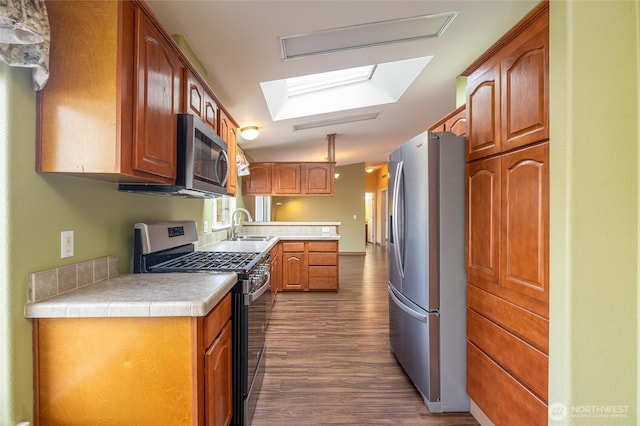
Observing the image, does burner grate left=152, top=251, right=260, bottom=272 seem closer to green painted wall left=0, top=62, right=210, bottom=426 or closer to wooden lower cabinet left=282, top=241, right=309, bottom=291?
green painted wall left=0, top=62, right=210, bottom=426

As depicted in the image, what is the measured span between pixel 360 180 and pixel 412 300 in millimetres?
7049

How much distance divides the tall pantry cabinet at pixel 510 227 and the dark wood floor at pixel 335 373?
0.50m

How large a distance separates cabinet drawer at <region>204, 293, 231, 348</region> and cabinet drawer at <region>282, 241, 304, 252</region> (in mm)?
2922

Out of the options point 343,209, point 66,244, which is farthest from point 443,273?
point 343,209

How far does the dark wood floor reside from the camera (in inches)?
69.6

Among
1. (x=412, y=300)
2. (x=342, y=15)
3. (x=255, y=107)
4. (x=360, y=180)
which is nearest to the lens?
(x=342, y=15)

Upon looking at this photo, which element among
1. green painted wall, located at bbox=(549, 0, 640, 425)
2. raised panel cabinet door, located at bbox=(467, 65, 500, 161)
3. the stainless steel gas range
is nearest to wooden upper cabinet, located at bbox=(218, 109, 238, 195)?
the stainless steel gas range

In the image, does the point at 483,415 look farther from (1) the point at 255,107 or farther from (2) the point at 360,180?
(2) the point at 360,180

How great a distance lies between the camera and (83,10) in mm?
1057

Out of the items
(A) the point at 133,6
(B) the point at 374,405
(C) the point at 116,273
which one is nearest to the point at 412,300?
(B) the point at 374,405

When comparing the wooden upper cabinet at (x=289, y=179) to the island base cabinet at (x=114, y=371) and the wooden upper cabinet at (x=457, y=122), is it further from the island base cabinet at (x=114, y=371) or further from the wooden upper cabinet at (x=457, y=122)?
the island base cabinet at (x=114, y=371)

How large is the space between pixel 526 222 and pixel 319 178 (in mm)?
4115

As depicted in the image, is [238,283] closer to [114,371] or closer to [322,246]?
[114,371]

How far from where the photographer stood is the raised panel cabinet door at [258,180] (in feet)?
17.1
